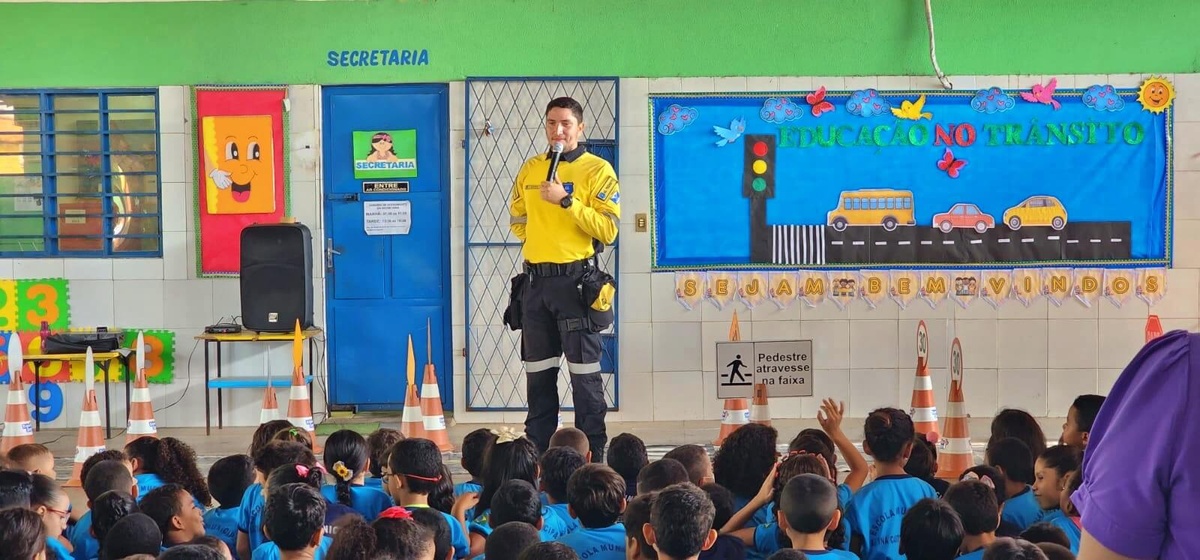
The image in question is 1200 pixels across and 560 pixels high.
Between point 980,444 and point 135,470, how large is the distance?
4.73 metres

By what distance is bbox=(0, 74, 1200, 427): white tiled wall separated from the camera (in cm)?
773

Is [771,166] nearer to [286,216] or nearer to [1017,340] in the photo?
[1017,340]

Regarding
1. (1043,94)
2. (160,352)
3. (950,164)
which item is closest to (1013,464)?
(950,164)

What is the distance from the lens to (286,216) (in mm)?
7711

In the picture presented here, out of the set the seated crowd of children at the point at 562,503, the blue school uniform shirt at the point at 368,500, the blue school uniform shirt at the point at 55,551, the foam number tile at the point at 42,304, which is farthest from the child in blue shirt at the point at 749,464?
the foam number tile at the point at 42,304

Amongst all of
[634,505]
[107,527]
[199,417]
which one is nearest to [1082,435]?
[634,505]

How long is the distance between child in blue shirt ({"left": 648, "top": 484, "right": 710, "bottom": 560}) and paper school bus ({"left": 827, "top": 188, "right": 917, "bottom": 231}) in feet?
16.7

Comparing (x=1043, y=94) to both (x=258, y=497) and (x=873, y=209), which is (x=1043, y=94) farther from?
(x=258, y=497)

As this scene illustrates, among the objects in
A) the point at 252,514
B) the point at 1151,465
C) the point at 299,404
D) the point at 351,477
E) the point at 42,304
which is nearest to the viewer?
the point at 1151,465

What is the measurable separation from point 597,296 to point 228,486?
6.68 feet

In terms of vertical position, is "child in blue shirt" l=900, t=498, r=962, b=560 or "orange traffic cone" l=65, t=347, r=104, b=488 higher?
"child in blue shirt" l=900, t=498, r=962, b=560

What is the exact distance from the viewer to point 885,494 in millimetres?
3693

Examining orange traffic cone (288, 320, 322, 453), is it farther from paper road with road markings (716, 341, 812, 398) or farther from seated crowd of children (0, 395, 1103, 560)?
paper road with road markings (716, 341, 812, 398)

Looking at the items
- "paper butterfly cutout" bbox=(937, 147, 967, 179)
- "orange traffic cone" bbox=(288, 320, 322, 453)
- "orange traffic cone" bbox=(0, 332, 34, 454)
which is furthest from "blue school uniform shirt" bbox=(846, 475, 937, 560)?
"orange traffic cone" bbox=(0, 332, 34, 454)
